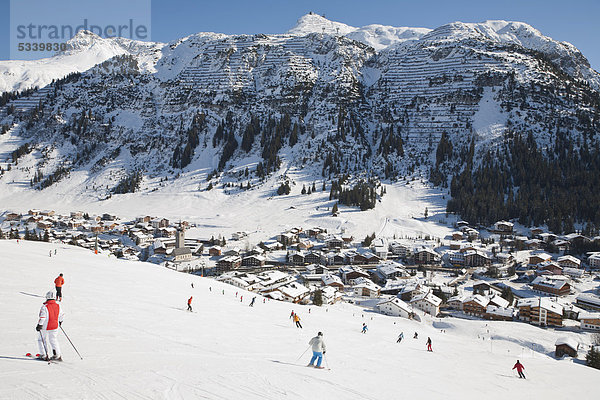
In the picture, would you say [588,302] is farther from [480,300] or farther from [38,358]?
[38,358]

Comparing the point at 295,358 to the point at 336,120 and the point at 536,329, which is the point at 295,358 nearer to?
the point at 536,329

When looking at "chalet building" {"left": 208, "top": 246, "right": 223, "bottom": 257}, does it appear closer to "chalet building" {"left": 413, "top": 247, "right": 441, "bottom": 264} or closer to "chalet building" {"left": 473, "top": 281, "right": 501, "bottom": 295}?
"chalet building" {"left": 413, "top": 247, "right": 441, "bottom": 264}

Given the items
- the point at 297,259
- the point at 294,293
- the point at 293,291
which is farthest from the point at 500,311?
the point at 297,259

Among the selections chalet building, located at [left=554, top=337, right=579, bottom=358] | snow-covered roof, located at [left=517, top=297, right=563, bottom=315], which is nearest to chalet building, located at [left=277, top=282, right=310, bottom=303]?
chalet building, located at [left=554, top=337, right=579, bottom=358]

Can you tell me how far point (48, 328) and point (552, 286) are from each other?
56641mm

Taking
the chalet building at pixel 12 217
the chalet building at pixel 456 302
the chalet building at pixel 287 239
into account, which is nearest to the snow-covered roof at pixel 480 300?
the chalet building at pixel 456 302

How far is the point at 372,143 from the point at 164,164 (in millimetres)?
71251

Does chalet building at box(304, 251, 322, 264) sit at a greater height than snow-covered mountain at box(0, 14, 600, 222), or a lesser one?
lesser

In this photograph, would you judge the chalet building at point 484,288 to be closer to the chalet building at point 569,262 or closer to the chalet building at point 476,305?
the chalet building at point 476,305

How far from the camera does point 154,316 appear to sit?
1382 centimetres

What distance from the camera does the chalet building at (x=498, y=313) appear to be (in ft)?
131

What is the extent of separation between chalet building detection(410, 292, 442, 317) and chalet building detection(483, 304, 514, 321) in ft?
16.9

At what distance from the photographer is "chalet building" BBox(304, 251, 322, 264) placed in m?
63.0

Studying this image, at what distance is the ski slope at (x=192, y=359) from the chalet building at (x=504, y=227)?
66.4 meters
